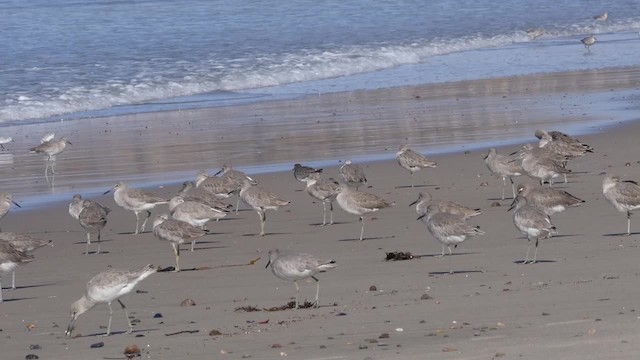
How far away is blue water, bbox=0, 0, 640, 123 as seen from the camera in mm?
26484

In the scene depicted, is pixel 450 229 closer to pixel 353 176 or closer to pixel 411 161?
pixel 353 176

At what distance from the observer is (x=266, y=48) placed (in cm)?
3438

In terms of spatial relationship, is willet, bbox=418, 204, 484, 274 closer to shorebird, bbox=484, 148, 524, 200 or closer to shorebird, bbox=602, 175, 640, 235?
shorebird, bbox=602, 175, 640, 235

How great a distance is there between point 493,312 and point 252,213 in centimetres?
682

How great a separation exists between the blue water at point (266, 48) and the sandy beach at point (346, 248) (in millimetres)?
3286

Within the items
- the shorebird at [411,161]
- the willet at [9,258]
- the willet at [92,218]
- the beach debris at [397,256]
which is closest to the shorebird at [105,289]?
the willet at [9,258]

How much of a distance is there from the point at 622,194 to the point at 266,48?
2296 centimetres

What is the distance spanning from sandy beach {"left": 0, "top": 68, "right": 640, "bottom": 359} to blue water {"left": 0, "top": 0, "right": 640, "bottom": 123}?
329 cm

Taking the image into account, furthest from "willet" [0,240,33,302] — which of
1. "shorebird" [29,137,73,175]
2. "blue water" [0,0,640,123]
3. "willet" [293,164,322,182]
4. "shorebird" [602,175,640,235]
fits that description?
"blue water" [0,0,640,123]

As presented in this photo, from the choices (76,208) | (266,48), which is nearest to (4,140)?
(76,208)

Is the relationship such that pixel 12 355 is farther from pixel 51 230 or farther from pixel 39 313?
pixel 51 230

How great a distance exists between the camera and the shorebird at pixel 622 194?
12.0m

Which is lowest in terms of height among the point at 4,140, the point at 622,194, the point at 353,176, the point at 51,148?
the point at 4,140

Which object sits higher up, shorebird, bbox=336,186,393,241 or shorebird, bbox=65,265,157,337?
shorebird, bbox=65,265,157,337
